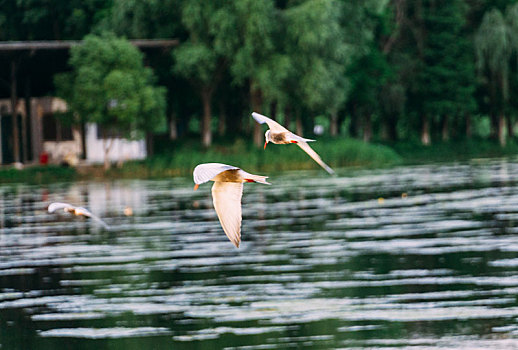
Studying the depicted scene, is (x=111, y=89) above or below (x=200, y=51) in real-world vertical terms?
below

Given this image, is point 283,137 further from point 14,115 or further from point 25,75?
point 25,75

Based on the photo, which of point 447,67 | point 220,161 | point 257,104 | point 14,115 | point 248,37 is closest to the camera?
point 220,161

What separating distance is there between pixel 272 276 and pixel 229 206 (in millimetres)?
7137

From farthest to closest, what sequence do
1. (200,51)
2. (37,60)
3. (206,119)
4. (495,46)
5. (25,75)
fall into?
(495,46)
(206,119)
(200,51)
(25,75)
(37,60)

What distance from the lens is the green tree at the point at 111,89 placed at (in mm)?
46375

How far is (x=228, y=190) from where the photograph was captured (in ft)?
31.4

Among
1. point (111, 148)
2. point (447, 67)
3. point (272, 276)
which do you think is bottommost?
point (272, 276)

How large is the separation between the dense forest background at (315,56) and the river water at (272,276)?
814 inches

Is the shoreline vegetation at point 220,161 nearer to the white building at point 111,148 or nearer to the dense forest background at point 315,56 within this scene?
the white building at point 111,148

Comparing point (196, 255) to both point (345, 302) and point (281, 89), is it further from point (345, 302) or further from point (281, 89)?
point (281, 89)

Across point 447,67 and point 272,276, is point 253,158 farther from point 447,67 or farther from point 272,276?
point 272,276

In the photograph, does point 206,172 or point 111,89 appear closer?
point 206,172

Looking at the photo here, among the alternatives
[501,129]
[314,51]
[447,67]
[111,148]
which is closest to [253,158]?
[314,51]

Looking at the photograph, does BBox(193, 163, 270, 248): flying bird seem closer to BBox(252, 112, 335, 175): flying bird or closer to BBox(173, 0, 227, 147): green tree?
BBox(252, 112, 335, 175): flying bird
